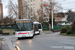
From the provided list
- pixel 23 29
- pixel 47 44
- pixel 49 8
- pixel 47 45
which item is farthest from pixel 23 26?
pixel 49 8

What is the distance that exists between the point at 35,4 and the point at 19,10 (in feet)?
27.8

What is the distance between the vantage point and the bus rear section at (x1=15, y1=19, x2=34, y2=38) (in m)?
14.3

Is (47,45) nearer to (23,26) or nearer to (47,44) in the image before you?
(47,44)

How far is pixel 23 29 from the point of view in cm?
1448

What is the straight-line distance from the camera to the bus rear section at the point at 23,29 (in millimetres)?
14297

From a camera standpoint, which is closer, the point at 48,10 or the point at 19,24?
the point at 19,24

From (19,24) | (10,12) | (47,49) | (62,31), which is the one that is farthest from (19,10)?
(47,49)

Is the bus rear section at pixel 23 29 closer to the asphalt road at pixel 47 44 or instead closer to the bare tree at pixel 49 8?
the asphalt road at pixel 47 44

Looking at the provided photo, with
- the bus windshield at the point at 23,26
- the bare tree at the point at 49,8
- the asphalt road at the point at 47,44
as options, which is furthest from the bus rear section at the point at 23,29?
the bare tree at the point at 49,8

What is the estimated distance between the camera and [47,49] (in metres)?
7.82

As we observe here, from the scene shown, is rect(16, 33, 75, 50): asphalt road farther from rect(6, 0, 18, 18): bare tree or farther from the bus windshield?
rect(6, 0, 18, 18): bare tree

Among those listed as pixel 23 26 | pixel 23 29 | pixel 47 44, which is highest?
pixel 23 26

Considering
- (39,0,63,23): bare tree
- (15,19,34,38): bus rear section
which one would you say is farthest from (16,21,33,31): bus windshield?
(39,0,63,23): bare tree

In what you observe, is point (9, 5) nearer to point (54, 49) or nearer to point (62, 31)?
point (62, 31)
